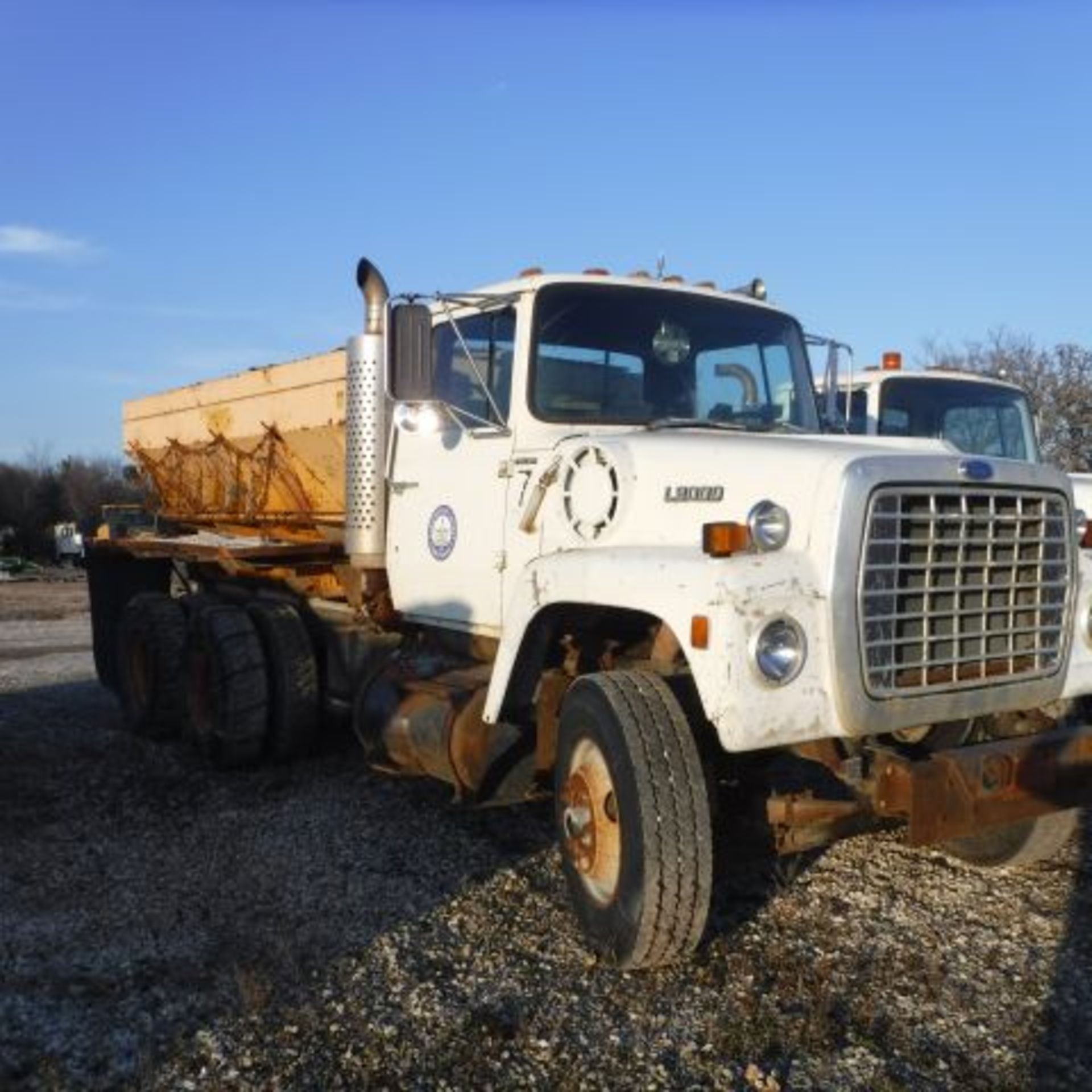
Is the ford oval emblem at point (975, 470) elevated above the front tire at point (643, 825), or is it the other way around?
the ford oval emblem at point (975, 470)

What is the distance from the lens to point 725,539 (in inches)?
162

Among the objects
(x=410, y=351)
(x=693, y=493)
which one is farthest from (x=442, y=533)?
(x=693, y=493)

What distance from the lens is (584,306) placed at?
558 cm

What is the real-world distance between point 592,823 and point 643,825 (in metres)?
0.44

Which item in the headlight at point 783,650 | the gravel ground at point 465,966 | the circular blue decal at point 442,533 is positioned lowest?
the gravel ground at point 465,966

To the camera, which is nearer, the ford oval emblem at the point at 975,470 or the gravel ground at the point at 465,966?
the gravel ground at the point at 465,966

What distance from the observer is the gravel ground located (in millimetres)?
3701

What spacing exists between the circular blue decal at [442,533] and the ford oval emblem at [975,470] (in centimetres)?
250

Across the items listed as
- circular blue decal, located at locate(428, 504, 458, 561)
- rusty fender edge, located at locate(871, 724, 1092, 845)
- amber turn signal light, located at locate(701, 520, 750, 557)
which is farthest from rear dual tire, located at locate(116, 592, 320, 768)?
rusty fender edge, located at locate(871, 724, 1092, 845)

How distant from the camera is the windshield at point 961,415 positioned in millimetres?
9391

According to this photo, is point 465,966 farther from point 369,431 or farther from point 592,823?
point 369,431

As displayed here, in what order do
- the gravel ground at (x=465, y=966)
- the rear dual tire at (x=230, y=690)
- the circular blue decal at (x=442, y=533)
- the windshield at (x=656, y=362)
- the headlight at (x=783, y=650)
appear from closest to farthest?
the gravel ground at (x=465, y=966)
the headlight at (x=783, y=650)
the windshield at (x=656, y=362)
the circular blue decal at (x=442, y=533)
the rear dual tire at (x=230, y=690)

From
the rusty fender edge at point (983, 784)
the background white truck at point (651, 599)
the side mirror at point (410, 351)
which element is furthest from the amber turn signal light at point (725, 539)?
the side mirror at point (410, 351)

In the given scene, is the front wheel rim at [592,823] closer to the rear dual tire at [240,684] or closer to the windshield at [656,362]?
the windshield at [656,362]
